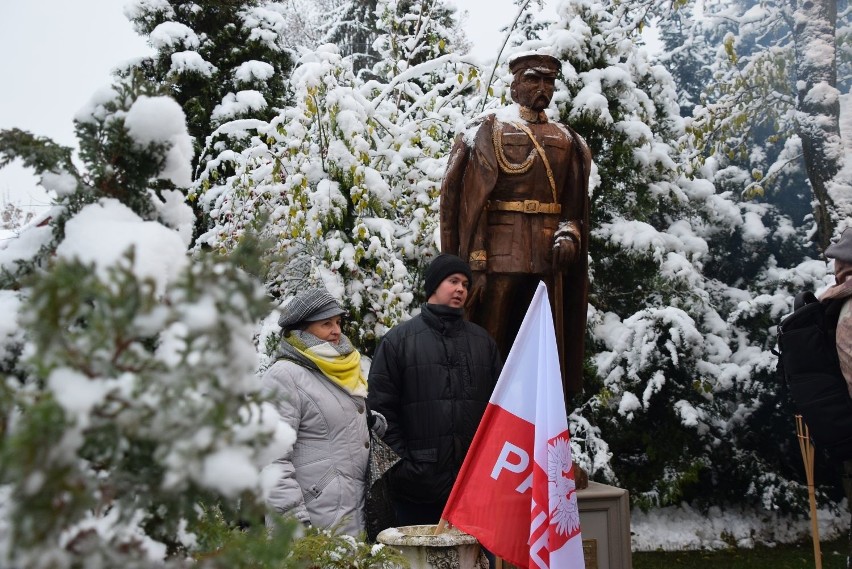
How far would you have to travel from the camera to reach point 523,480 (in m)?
3.46

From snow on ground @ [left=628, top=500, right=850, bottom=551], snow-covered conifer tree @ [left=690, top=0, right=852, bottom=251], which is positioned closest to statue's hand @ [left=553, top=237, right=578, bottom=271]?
snow-covered conifer tree @ [left=690, top=0, right=852, bottom=251]

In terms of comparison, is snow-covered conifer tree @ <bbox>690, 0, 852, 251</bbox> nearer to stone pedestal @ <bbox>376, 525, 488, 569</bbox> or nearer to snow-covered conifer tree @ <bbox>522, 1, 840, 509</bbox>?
snow-covered conifer tree @ <bbox>522, 1, 840, 509</bbox>

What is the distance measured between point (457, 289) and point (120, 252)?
3.01 metres

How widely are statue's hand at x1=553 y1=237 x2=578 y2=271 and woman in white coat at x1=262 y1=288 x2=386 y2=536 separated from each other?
3.59ft

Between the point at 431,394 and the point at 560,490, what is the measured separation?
2.57ft

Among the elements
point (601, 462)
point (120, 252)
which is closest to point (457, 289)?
point (120, 252)

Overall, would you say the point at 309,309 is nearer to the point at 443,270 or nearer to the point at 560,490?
the point at 443,270

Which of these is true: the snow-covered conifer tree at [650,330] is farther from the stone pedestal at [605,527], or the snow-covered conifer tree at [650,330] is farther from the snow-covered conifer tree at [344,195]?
the stone pedestal at [605,527]

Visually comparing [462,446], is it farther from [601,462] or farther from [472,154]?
[601,462]

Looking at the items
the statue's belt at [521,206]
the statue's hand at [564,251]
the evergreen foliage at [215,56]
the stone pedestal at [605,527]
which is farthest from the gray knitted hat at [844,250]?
the evergreen foliage at [215,56]

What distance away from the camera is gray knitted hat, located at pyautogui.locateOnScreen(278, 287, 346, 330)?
3789mm

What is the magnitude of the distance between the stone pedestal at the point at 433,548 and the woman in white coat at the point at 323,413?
1.25 ft

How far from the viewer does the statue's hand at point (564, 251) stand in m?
4.29

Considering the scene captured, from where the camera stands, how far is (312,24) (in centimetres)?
1925
